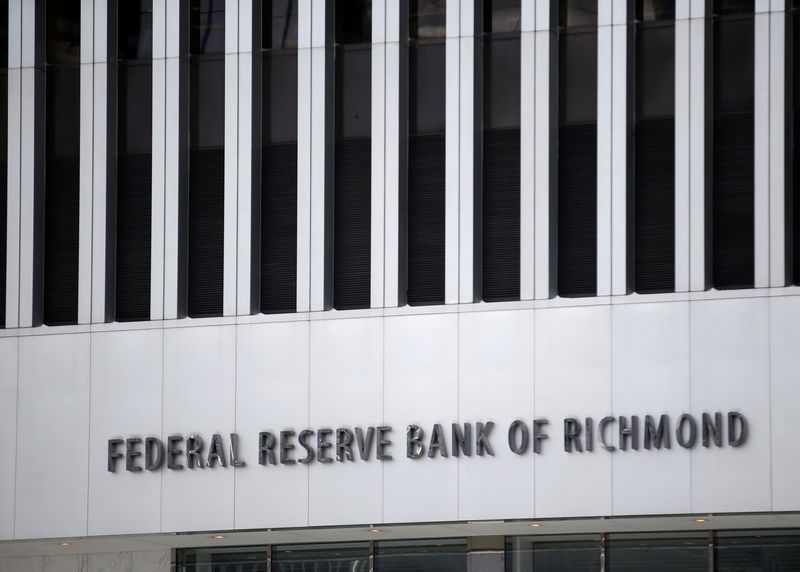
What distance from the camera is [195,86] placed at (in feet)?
103

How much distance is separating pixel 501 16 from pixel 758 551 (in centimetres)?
1080

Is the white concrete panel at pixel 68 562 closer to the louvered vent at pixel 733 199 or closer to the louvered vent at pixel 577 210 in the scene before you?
the louvered vent at pixel 577 210

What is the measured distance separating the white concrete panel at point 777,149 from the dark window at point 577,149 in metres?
3.06

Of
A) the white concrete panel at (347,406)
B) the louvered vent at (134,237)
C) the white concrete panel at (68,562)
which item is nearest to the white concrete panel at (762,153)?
the white concrete panel at (347,406)

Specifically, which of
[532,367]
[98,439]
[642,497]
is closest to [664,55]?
[532,367]

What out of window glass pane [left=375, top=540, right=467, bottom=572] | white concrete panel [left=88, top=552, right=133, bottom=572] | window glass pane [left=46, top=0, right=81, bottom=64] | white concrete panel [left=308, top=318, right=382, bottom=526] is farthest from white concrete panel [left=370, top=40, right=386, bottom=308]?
white concrete panel [left=88, top=552, right=133, bottom=572]

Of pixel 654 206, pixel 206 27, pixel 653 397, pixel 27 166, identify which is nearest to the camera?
pixel 653 397

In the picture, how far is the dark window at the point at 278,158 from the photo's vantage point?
30.5m

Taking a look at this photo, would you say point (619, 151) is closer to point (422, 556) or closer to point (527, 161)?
point (527, 161)

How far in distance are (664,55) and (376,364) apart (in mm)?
7480

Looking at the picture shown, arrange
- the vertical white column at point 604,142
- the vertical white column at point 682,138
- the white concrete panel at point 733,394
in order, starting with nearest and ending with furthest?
the white concrete panel at point 733,394, the vertical white column at point 682,138, the vertical white column at point 604,142

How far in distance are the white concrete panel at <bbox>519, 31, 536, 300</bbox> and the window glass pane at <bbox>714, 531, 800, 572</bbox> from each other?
6003 millimetres

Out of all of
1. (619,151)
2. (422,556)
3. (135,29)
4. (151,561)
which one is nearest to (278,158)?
(135,29)

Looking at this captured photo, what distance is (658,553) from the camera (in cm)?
3048
